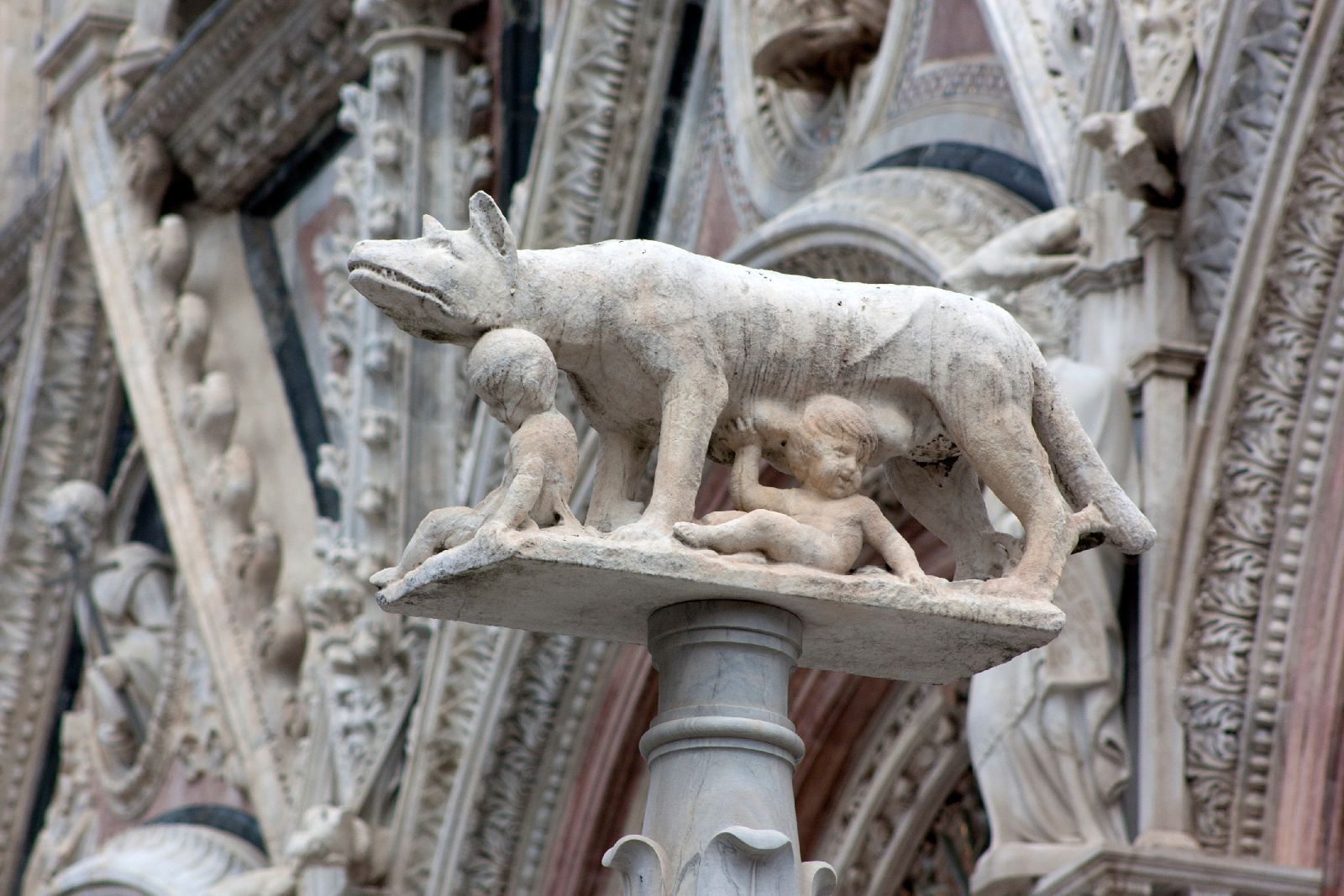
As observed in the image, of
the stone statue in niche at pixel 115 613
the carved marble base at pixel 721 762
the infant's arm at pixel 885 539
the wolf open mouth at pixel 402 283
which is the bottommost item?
the carved marble base at pixel 721 762

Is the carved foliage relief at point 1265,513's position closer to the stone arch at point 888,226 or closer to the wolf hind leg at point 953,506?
the stone arch at point 888,226

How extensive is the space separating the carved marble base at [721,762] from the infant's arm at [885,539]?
0.16 metres

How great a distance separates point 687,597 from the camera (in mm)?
3361

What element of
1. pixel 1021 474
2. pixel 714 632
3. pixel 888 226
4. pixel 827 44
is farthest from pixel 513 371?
pixel 827 44

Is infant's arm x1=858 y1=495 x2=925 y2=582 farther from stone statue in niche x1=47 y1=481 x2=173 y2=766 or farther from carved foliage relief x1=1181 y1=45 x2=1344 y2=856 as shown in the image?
stone statue in niche x1=47 y1=481 x2=173 y2=766

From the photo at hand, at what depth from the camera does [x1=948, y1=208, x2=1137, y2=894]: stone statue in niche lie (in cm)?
532

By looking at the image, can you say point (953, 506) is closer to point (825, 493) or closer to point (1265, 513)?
point (825, 493)

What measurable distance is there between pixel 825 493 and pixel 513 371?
0.47 m

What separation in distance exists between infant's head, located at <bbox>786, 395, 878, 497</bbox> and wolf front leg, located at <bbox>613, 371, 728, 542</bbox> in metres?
0.13

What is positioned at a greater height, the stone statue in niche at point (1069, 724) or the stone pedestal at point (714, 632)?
the stone statue in niche at point (1069, 724)

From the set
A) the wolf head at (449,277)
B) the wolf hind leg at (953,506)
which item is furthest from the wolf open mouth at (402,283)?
the wolf hind leg at (953,506)

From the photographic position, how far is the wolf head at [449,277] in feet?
11.2

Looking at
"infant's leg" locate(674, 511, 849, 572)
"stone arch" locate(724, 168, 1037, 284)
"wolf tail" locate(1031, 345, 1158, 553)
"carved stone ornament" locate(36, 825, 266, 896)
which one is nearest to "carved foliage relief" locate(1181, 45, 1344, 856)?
"stone arch" locate(724, 168, 1037, 284)

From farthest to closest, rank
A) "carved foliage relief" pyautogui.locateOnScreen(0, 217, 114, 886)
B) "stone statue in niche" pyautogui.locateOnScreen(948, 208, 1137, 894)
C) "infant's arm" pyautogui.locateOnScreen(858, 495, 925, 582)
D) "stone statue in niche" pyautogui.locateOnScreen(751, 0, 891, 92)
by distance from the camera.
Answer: "carved foliage relief" pyautogui.locateOnScreen(0, 217, 114, 886) < "stone statue in niche" pyautogui.locateOnScreen(751, 0, 891, 92) < "stone statue in niche" pyautogui.locateOnScreen(948, 208, 1137, 894) < "infant's arm" pyautogui.locateOnScreen(858, 495, 925, 582)
